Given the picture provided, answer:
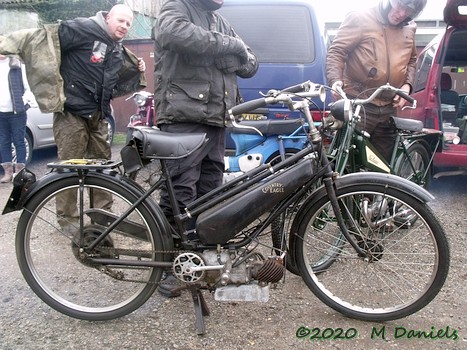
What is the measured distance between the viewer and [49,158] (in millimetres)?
7680

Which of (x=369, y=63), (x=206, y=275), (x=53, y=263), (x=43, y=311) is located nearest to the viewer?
(x=206, y=275)

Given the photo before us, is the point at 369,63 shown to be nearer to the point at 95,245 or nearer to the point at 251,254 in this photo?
the point at 251,254

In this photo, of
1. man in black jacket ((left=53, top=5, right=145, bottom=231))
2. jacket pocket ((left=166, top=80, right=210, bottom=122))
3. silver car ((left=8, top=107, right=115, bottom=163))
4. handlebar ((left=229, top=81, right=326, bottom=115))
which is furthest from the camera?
silver car ((left=8, top=107, right=115, bottom=163))

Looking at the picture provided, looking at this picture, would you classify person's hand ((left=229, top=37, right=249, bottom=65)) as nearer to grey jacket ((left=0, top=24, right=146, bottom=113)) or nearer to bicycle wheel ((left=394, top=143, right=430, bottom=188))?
grey jacket ((left=0, top=24, right=146, bottom=113))

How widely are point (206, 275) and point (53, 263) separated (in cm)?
141

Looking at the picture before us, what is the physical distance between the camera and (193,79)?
2.71 m

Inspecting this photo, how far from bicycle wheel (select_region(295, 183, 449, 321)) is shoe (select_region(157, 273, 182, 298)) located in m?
0.77

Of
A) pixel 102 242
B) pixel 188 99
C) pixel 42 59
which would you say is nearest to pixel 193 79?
pixel 188 99

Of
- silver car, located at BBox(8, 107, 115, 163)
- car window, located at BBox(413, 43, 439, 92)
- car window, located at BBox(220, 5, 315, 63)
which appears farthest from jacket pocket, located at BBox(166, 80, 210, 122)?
silver car, located at BBox(8, 107, 115, 163)

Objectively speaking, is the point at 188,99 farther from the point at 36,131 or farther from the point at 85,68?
the point at 36,131

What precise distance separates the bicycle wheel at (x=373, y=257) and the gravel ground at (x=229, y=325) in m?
0.14

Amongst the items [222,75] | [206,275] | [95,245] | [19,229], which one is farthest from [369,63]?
[19,229]

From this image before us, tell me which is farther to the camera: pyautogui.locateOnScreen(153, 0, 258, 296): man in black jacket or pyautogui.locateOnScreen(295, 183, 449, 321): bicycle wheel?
pyautogui.locateOnScreen(153, 0, 258, 296): man in black jacket

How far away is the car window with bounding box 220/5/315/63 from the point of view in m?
4.67
